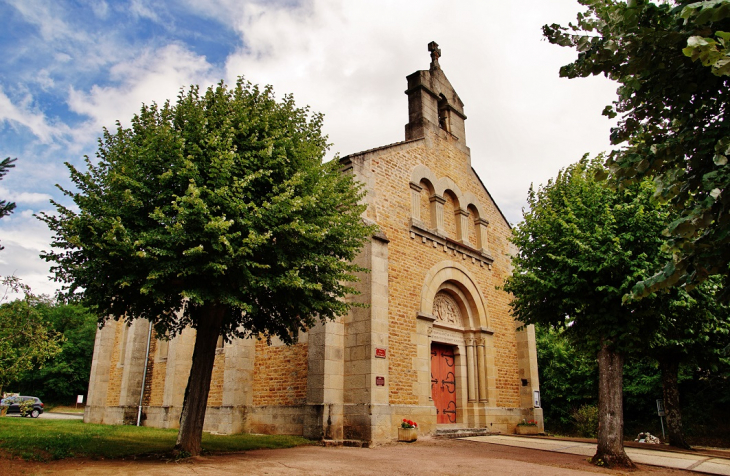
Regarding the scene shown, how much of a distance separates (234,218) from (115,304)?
10.8 ft

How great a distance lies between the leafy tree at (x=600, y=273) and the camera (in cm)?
1112

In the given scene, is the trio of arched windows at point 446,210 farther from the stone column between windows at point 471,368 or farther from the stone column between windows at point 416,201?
the stone column between windows at point 471,368

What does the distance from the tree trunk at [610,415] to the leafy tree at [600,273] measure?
0.07ft

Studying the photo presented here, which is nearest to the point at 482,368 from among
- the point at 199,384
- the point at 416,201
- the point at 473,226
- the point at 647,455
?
the point at 473,226

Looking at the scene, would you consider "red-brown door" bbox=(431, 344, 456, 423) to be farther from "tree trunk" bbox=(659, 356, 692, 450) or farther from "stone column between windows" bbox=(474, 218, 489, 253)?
"tree trunk" bbox=(659, 356, 692, 450)

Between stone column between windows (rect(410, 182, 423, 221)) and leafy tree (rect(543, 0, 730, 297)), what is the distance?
35.3 ft

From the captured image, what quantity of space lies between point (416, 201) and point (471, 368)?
610cm

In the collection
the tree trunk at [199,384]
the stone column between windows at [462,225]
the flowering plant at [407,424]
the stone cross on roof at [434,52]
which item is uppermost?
the stone cross on roof at [434,52]

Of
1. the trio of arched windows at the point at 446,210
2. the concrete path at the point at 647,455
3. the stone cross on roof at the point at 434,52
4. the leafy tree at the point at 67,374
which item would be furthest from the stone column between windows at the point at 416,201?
the leafy tree at the point at 67,374

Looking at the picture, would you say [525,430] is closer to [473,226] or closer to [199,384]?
[473,226]

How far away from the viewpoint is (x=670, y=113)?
5.31 meters

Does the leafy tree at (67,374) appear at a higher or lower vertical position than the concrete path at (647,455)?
higher

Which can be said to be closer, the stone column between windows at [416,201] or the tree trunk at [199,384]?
the tree trunk at [199,384]

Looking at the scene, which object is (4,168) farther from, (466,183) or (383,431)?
(466,183)
